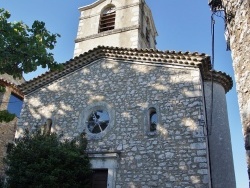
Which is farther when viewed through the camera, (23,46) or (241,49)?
(23,46)

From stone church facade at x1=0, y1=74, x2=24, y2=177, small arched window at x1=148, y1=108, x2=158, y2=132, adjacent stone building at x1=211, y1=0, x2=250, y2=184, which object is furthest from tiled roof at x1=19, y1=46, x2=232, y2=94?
adjacent stone building at x1=211, y1=0, x2=250, y2=184

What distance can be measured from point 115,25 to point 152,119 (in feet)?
21.6

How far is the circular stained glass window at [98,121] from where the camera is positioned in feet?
29.1

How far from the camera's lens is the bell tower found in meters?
12.5

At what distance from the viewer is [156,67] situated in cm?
892

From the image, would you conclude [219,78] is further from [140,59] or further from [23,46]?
[23,46]

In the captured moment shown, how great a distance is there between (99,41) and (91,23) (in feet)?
5.31

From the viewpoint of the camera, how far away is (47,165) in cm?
748

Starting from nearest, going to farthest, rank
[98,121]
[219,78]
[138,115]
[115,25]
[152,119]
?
[152,119] < [138,115] < [98,121] < [219,78] < [115,25]

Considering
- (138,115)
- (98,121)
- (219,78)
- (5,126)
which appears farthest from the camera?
(5,126)

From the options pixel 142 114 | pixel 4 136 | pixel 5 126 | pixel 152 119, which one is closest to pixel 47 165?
pixel 142 114

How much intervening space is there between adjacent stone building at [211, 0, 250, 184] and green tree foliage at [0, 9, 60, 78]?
15.6ft

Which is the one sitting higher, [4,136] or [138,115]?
[4,136]

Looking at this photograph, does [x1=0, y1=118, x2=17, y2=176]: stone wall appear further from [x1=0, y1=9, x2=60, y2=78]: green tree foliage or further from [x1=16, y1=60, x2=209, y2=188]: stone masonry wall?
[x1=0, y1=9, x2=60, y2=78]: green tree foliage
